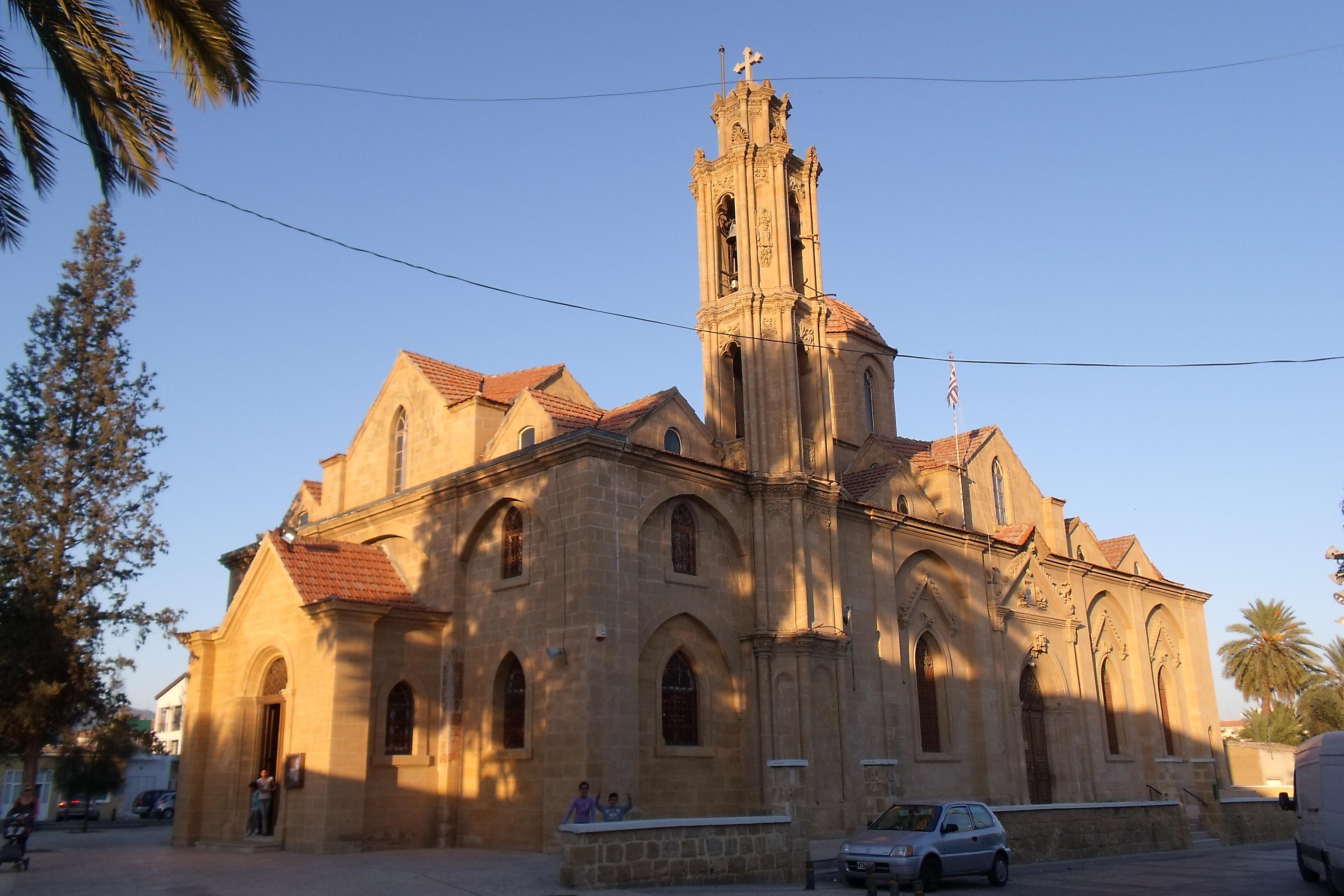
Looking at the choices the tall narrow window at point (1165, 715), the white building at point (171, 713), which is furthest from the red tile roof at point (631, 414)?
the white building at point (171, 713)

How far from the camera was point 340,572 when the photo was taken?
72.9 ft

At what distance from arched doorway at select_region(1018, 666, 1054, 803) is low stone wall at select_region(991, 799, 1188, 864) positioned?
18.3 ft

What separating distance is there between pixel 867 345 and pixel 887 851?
21.5m

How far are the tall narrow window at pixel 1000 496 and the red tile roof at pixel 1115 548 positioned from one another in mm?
5680

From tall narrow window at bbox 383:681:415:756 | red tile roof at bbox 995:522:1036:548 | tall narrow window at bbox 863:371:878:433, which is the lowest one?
tall narrow window at bbox 383:681:415:756

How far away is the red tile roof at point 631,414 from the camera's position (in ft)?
70.7

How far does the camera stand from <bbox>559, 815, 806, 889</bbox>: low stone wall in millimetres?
13219

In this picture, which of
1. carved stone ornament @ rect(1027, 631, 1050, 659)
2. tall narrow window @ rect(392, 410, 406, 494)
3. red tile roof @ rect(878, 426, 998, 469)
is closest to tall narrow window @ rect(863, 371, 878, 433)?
red tile roof @ rect(878, 426, 998, 469)

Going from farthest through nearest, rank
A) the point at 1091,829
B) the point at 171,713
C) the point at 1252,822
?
the point at 171,713 → the point at 1252,822 → the point at 1091,829

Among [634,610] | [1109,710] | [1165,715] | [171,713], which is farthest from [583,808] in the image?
[171,713]

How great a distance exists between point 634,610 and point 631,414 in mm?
4746

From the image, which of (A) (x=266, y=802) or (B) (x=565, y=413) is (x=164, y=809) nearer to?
(A) (x=266, y=802)

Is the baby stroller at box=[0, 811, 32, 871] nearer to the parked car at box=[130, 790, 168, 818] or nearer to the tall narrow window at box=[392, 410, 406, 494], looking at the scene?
the tall narrow window at box=[392, 410, 406, 494]

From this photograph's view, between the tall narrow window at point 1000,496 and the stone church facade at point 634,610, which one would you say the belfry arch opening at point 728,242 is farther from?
the tall narrow window at point 1000,496
